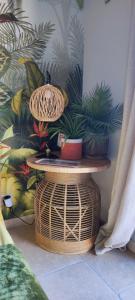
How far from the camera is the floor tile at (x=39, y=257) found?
1.91 meters

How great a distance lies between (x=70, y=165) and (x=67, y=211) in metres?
0.31

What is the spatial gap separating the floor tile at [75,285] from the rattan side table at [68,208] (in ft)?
0.64

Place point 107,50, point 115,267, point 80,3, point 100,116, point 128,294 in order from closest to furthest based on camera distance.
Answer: point 128,294, point 115,267, point 100,116, point 107,50, point 80,3

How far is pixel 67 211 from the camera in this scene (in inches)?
78.3

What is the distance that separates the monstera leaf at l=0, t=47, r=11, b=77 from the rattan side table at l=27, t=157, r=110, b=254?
2.19 ft

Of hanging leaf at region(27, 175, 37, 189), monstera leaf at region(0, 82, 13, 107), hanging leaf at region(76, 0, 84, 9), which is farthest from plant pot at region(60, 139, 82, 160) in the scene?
hanging leaf at region(76, 0, 84, 9)

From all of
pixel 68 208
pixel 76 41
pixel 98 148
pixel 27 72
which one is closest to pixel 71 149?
pixel 98 148

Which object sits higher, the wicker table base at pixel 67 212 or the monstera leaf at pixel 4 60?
the monstera leaf at pixel 4 60

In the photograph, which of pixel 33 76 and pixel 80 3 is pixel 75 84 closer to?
pixel 33 76

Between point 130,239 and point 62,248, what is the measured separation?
0.48 meters

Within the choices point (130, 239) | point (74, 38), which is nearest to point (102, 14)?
point (74, 38)

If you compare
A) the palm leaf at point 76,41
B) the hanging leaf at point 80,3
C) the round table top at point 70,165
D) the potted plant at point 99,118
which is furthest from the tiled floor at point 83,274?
the hanging leaf at point 80,3

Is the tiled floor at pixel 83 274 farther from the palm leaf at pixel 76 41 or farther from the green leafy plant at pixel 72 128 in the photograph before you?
the palm leaf at pixel 76 41

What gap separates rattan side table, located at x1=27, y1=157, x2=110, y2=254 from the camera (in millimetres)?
1994
